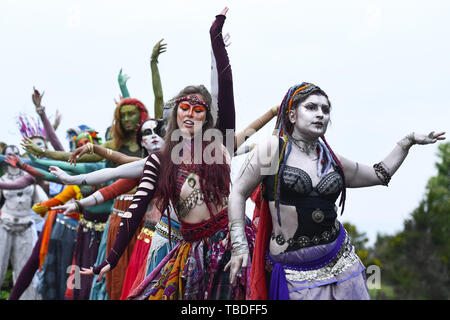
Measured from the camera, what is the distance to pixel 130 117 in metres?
7.85

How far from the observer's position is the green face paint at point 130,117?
25.7 ft

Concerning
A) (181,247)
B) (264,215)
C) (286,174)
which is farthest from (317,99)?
(181,247)

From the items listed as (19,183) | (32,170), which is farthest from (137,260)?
(19,183)

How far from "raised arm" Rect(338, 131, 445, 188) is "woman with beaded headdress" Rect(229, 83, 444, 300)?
6cm

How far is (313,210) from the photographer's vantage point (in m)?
4.03

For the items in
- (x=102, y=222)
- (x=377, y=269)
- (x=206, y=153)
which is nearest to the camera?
(x=377, y=269)

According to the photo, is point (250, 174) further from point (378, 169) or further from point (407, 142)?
point (407, 142)

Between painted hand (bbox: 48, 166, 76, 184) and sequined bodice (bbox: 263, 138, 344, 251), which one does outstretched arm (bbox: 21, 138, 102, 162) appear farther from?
sequined bodice (bbox: 263, 138, 344, 251)

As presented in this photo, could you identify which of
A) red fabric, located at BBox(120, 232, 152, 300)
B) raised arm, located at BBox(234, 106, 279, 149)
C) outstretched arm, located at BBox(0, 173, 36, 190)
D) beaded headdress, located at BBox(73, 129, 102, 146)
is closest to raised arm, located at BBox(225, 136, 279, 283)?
raised arm, located at BBox(234, 106, 279, 149)

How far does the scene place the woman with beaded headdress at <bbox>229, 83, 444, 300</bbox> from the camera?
4.00 metres

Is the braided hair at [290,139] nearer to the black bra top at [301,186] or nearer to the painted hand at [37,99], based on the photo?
the black bra top at [301,186]
